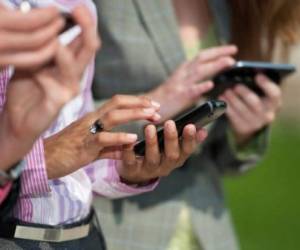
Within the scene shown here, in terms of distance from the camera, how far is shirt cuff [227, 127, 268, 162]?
2002mm

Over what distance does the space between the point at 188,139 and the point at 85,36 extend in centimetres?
37

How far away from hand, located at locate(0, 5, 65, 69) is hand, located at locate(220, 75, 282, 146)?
3.05ft

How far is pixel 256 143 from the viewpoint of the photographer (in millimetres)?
2020

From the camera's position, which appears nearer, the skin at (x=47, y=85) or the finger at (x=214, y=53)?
the skin at (x=47, y=85)

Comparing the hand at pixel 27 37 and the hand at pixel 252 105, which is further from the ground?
the hand at pixel 27 37

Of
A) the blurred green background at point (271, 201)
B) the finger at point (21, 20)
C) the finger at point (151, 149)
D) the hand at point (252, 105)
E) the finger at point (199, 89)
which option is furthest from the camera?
→ the blurred green background at point (271, 201)

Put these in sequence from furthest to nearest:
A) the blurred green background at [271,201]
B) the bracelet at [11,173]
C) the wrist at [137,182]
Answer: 1. the blurred green background at [271,201]
2. the wrist at [137,182]
3. the bracelet at [11,173]

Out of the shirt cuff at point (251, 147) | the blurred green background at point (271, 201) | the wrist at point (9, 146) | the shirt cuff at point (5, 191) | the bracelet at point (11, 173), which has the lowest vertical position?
the blurred green background at point (271, 201)

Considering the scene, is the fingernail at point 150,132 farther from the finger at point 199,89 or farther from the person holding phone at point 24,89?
the finger at point 199,89

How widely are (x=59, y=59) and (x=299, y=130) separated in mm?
3645

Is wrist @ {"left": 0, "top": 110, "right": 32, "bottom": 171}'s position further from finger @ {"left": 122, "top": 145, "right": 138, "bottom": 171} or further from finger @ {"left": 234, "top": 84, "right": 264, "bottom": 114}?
finger @ {"left": 234, "top": 84, "right": 264, "bottom": 114}

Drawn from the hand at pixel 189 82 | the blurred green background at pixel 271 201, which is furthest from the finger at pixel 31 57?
the blurred green background at pixel 271 201

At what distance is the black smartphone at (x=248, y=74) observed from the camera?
5.89 ft

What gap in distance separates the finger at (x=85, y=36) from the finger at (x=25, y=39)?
4 centimetres
